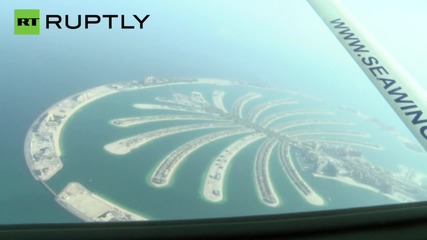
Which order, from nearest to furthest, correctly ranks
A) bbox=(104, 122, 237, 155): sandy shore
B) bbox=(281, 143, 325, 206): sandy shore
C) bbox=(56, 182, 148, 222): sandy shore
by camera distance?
bbox=(56, 182, 148, 222): sandy shore, bbox=(281, 143, 325, 206): sandy shore, bbox=(104, 122, 237, 155): sandy shore

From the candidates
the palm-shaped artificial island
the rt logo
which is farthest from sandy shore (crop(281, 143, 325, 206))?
the rt logo

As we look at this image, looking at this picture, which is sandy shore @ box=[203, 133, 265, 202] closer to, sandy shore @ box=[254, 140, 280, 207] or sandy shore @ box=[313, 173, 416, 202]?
sandy shore @ box=[254, 140, 280, 207]

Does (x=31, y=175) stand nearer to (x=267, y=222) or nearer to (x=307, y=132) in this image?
(x=267, y=222)

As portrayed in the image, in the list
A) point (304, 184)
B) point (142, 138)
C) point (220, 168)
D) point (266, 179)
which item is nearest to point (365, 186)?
point (304, 184)

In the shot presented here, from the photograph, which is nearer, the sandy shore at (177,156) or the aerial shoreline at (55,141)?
the aerial shoreline at (55,141)

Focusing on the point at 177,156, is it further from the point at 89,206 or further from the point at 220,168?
the point at 89,206

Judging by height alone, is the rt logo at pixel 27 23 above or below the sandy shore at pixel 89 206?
above

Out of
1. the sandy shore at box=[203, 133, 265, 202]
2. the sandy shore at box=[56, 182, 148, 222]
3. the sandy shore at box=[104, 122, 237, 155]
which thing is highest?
the sandy shore at box=[104, 122, 237, 155]

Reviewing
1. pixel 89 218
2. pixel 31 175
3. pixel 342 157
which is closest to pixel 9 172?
pixel 31 175

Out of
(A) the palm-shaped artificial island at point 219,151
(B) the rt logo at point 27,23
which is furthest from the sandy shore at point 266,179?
(B) the rt logo at point 27,23

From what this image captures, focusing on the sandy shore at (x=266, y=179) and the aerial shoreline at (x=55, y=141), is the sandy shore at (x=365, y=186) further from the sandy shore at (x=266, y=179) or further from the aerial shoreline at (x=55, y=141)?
the aerial shoreline at (x=55, y=141)

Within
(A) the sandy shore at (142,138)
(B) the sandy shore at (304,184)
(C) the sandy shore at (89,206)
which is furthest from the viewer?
(A) the sandy shore at (142,138)
